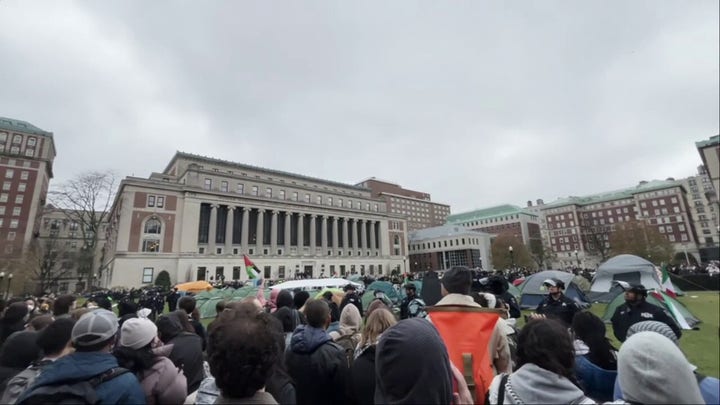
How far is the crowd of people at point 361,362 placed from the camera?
6.46 ft

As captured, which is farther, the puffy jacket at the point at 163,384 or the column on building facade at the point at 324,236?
the column on building facade at the point at 324,236

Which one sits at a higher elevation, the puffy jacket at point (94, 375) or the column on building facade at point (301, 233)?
the column on building facade at point (301, 233)

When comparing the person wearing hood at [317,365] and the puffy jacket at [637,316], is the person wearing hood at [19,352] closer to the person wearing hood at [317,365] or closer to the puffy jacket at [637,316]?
the person wearing hood at [317,365]

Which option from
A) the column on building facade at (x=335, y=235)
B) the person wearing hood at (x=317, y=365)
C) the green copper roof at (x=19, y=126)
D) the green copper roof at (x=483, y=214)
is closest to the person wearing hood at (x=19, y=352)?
the person wearing hood at (x=317, y=365)

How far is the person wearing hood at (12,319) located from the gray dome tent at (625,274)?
1836 cm

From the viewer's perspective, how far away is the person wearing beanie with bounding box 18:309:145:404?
221cm

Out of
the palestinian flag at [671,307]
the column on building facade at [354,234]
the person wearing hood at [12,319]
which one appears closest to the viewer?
the person wearing hood at [12,319]

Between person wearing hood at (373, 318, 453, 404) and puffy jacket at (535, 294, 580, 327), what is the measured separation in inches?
219

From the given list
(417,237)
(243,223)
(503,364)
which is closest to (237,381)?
(503,364)

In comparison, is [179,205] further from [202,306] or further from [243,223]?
[202,306]

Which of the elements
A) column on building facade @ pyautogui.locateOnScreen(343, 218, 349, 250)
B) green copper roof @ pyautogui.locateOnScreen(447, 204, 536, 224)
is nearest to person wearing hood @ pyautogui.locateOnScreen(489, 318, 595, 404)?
column on building facade @ pyautogui.locateOnScreen(343, 218, 349, 250)

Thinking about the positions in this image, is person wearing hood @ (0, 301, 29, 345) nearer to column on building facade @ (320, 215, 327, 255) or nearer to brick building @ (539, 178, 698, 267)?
brick building @ (539, 178, 698, 267)

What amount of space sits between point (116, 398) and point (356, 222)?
248 ft

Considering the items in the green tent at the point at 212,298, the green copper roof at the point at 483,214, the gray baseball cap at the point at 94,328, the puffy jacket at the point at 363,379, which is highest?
the green copper roof at the point at 483,214
